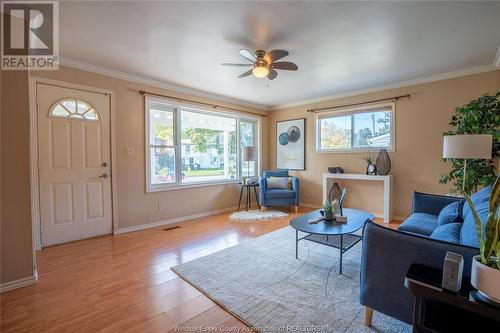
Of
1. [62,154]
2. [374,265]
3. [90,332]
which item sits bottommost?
[90,332]

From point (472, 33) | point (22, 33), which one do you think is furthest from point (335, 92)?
point (22, 33)

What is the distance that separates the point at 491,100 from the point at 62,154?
17.8 ft

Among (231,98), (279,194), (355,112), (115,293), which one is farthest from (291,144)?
(115,293)

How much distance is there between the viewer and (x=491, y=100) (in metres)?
2.77

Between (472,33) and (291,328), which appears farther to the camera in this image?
(472,33)

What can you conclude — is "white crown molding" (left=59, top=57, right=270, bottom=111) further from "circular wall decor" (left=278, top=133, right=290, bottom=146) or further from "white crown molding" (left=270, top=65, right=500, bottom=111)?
"white crown molding" (left=270, top=65, right=500, bottom=111)

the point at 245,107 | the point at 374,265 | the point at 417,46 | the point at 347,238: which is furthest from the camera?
the point at 245,107

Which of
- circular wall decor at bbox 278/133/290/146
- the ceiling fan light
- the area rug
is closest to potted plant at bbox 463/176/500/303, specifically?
the area rug

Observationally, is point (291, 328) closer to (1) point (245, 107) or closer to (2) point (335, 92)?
(2) point (335, 92)

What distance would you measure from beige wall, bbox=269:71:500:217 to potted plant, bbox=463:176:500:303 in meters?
3.20

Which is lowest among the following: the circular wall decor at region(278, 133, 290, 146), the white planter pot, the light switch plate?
the white planter pot

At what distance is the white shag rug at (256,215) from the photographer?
434 centimetres

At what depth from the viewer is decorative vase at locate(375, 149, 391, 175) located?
13.7 feet

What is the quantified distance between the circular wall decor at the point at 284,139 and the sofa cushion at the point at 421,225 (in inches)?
134
